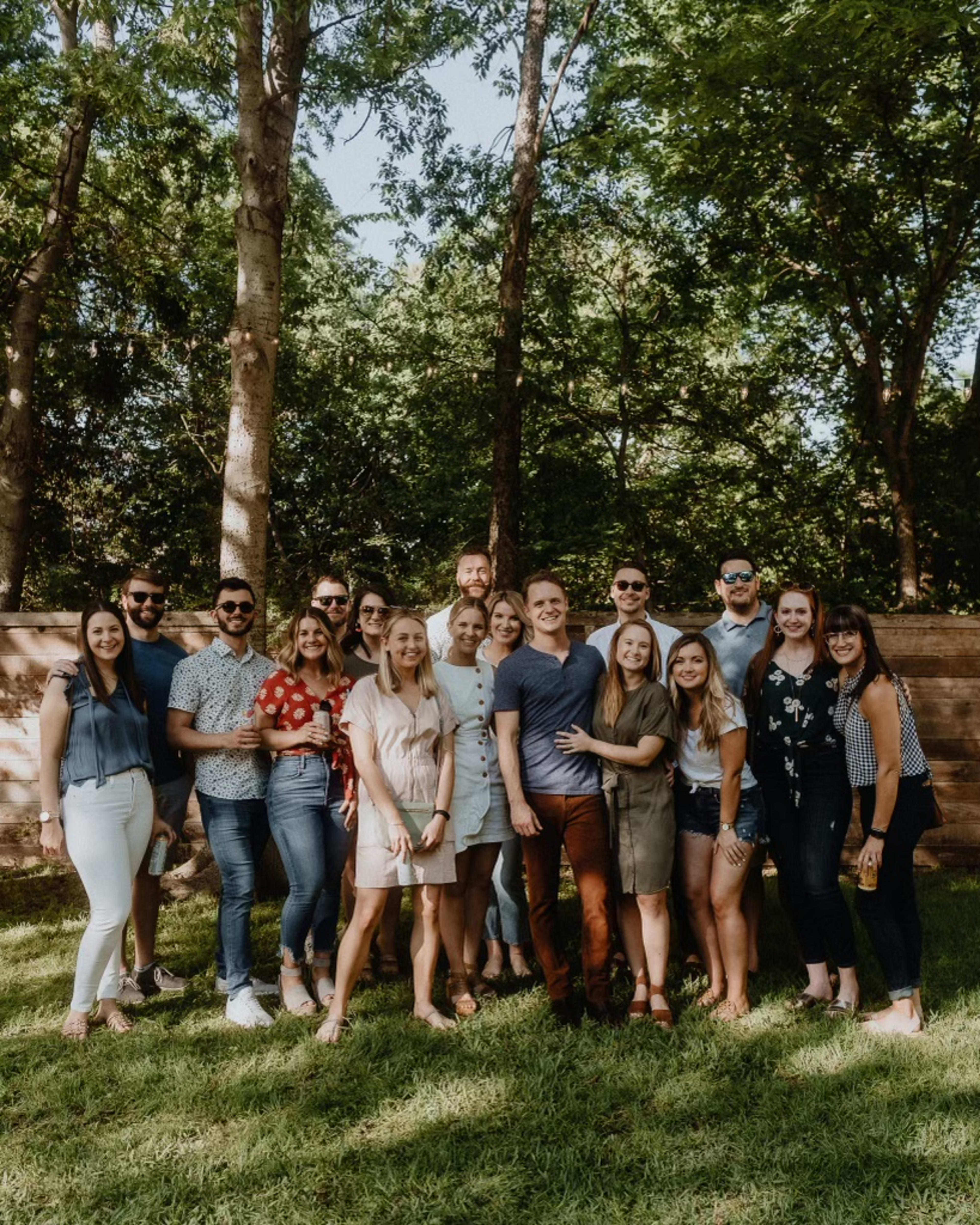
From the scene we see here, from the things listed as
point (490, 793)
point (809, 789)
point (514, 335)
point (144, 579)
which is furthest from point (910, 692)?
point (144, 579)

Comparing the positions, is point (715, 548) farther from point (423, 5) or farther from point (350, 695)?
point (350, 695)

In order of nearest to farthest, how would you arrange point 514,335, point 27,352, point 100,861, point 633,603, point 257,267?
point 100,861
point 633,603
point 257,267
point 27,352
point 514,335

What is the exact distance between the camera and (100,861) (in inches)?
170

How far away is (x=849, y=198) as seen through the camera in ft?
28.5

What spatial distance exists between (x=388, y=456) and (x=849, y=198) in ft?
18.5

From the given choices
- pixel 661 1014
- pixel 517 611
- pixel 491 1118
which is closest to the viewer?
pixel 491 1118

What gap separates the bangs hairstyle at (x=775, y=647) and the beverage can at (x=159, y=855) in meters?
2.91

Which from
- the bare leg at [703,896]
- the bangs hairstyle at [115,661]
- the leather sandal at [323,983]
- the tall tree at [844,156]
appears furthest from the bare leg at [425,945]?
the tall tree at [844,156]

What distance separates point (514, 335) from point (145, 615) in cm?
535

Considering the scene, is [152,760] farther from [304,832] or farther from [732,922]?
[732,922]

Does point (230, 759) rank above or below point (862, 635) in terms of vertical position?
below

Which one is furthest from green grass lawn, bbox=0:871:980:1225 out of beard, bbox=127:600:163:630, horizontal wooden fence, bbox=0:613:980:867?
horizontal wooden fence, bbox=0:613:980:867

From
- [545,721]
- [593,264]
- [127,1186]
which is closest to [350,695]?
[545,721]

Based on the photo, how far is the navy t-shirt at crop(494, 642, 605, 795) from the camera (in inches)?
180
